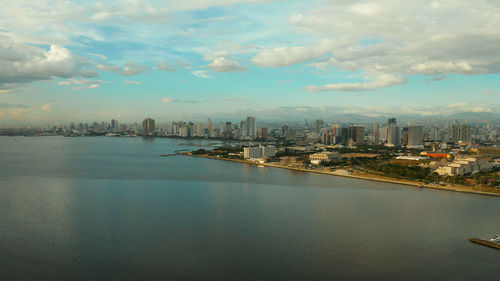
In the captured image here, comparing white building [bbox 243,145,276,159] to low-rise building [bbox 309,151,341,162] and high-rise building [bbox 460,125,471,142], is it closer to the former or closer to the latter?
low-rise building [bbox 309,151,341,162]

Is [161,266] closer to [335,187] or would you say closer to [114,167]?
[335,187]

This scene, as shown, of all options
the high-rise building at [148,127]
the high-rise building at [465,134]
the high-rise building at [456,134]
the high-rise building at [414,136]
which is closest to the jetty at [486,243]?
the high-rise building at [414,136]

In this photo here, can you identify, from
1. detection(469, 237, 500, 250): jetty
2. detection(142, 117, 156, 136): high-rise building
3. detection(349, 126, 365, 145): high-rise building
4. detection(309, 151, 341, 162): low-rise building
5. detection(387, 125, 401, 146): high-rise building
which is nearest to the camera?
detection(469, 237, 500, 250): jetty

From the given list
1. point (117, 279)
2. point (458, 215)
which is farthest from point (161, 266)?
point (458, 215)

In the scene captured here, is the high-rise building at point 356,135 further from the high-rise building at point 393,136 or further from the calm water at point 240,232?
the calm water at point 240,232

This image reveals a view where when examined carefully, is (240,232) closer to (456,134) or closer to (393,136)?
(393,136)

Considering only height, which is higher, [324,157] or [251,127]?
[251,127]

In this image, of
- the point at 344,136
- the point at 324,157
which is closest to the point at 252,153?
the point at 324,157

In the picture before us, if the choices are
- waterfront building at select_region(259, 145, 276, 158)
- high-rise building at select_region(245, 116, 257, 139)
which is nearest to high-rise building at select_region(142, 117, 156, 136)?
high-rise building at select_region(245, 116, 257, 139)
